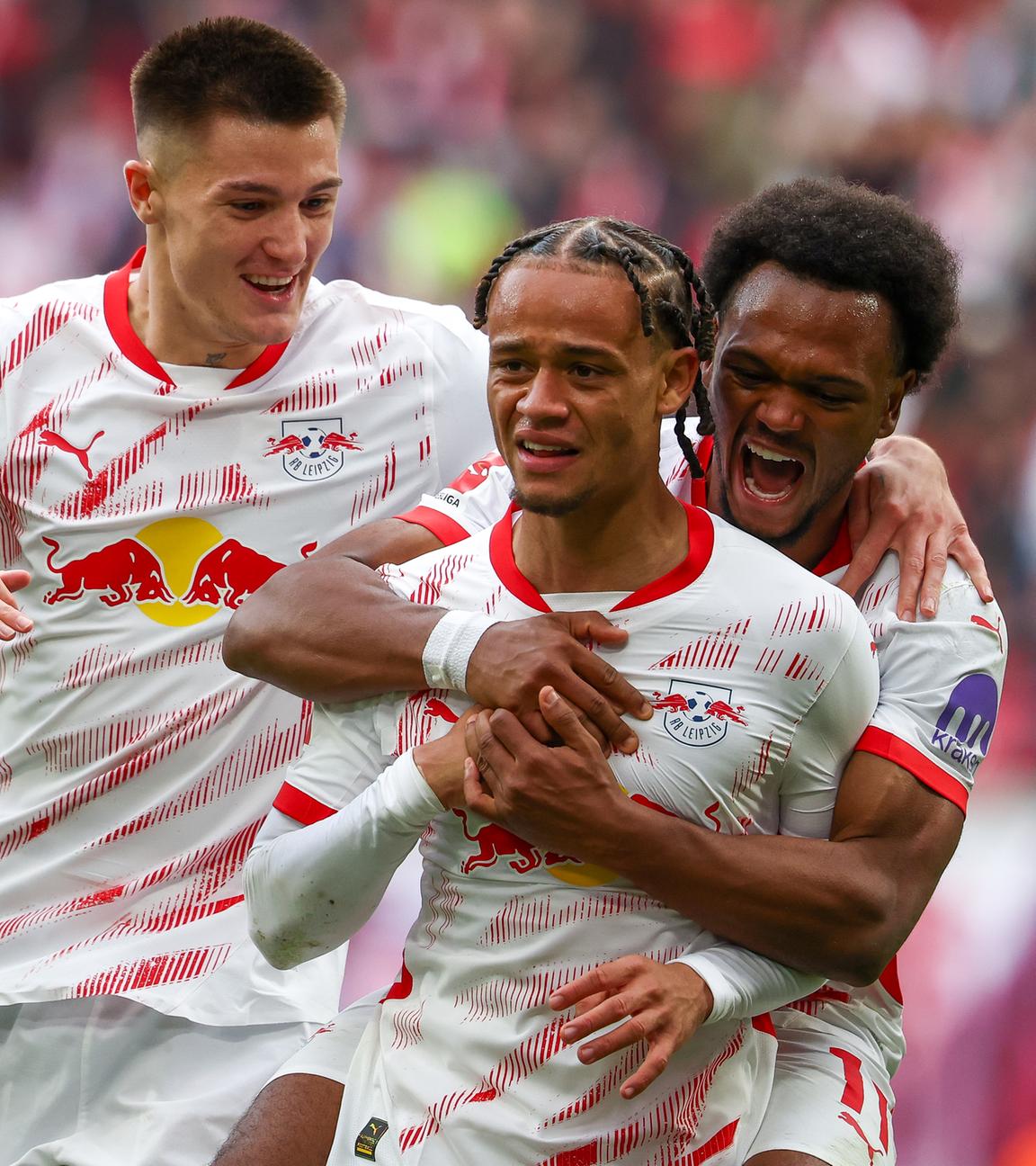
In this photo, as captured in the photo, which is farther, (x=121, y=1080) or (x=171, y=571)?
(x=171, y=571)

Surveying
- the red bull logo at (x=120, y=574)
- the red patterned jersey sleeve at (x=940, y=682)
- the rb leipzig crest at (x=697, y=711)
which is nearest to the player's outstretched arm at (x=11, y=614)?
the red bull logo at (x=120, y=574)

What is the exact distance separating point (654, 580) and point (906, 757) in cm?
42

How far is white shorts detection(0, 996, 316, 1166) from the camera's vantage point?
8.79ft

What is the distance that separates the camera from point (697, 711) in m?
1.96

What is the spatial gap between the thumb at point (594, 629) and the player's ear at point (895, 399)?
745 millimetres

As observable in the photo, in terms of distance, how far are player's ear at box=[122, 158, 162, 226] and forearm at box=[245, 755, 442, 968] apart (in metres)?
1.47

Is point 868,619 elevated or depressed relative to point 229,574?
elevated

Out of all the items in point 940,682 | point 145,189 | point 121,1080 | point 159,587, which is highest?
point 145,189

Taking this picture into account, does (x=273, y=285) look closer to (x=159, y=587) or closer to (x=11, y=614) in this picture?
(x=159, y=587)

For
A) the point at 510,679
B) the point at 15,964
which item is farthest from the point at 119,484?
the point at 510,679

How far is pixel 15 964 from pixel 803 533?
158cm

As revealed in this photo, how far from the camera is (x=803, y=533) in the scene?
2.49 meters

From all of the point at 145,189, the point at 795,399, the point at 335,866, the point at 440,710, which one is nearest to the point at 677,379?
the point at 795,399

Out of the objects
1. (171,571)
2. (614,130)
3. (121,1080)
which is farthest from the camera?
(614,130)
